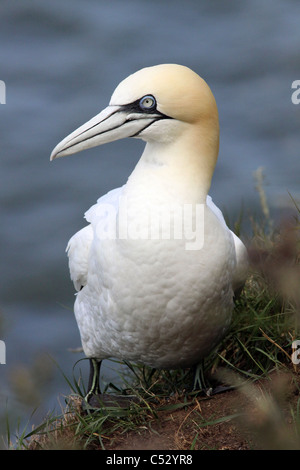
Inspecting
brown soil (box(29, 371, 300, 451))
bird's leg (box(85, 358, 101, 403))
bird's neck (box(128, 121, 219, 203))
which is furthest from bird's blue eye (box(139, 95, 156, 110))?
bird's leg (box(85, 358, 101, 403))

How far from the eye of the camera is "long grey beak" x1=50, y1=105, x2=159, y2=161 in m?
3.99

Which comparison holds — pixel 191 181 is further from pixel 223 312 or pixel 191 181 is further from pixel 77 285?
pixel 77 285

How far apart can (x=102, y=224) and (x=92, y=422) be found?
995 millimetres

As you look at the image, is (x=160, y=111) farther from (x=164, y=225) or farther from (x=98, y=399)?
(x=98, y=399)

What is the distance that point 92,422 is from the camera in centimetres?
420

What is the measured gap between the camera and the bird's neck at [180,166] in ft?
13.1

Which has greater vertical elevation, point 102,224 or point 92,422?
point 102,224

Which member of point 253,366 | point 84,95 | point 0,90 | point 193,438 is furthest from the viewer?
point 84,95

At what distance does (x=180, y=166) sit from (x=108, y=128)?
0.39m

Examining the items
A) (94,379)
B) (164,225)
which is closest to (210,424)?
(164,225)

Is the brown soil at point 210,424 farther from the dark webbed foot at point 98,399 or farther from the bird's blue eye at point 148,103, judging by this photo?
the bird's blue eye at point 148,103

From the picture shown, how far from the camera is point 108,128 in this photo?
13.4 ft
